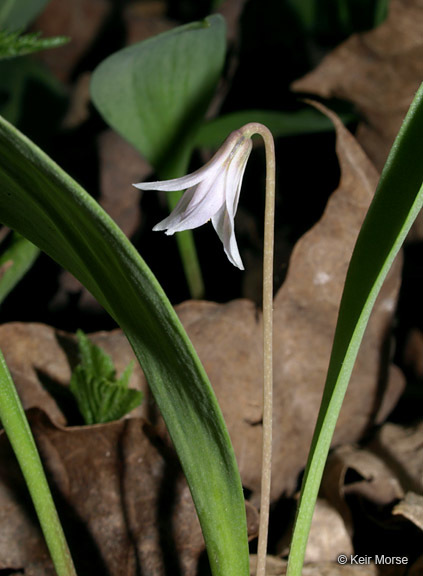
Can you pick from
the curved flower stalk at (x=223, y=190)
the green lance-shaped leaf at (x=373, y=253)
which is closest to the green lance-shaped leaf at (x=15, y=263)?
the curved flower stalk at (x=223, y=190)

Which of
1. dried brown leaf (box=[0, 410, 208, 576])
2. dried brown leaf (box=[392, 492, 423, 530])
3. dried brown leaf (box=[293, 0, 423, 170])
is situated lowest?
dried brown leaf (box=[392, 492, 423, 530])

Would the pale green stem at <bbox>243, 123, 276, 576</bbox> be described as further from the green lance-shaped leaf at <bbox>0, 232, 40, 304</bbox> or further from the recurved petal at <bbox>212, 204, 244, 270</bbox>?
the green lance-shaped leaf at <bbox>0, 232, 40, 304</bbox>

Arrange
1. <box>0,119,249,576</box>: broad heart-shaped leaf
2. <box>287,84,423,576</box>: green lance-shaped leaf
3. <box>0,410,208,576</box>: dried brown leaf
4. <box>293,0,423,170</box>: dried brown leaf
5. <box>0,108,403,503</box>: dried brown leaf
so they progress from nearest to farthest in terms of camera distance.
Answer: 1. <box>0,119,249,576</box>: broad heart-shaped leaf
2. <box>287,84,423,576</box>: green lance-shaped leaf
3. <box>0,410,208,576</box>: dried brown leaf
4. <box>0,108,403,503</box>: dried brown leaf
5. <box>293,0,423,170</box>: dried brown leaf

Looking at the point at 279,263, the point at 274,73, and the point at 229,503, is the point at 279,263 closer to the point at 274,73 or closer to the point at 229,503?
the point at 229,503

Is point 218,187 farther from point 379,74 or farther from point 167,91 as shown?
point 379,74

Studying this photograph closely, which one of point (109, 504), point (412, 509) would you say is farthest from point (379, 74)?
point (109, 504)

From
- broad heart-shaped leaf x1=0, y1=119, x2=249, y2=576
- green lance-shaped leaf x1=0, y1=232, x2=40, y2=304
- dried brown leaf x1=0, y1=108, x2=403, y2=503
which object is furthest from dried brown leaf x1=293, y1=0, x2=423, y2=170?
broad heart-shaped leaf x1=0, y1=119, x2=249, y2=576
